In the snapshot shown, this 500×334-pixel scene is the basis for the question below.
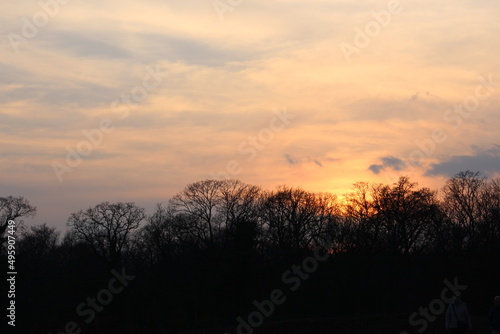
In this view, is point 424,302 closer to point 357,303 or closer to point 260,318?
point 357,303

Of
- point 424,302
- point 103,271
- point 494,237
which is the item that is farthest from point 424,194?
point 103,271

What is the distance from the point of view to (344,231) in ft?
235

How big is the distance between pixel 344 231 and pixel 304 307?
1957 centimetres
